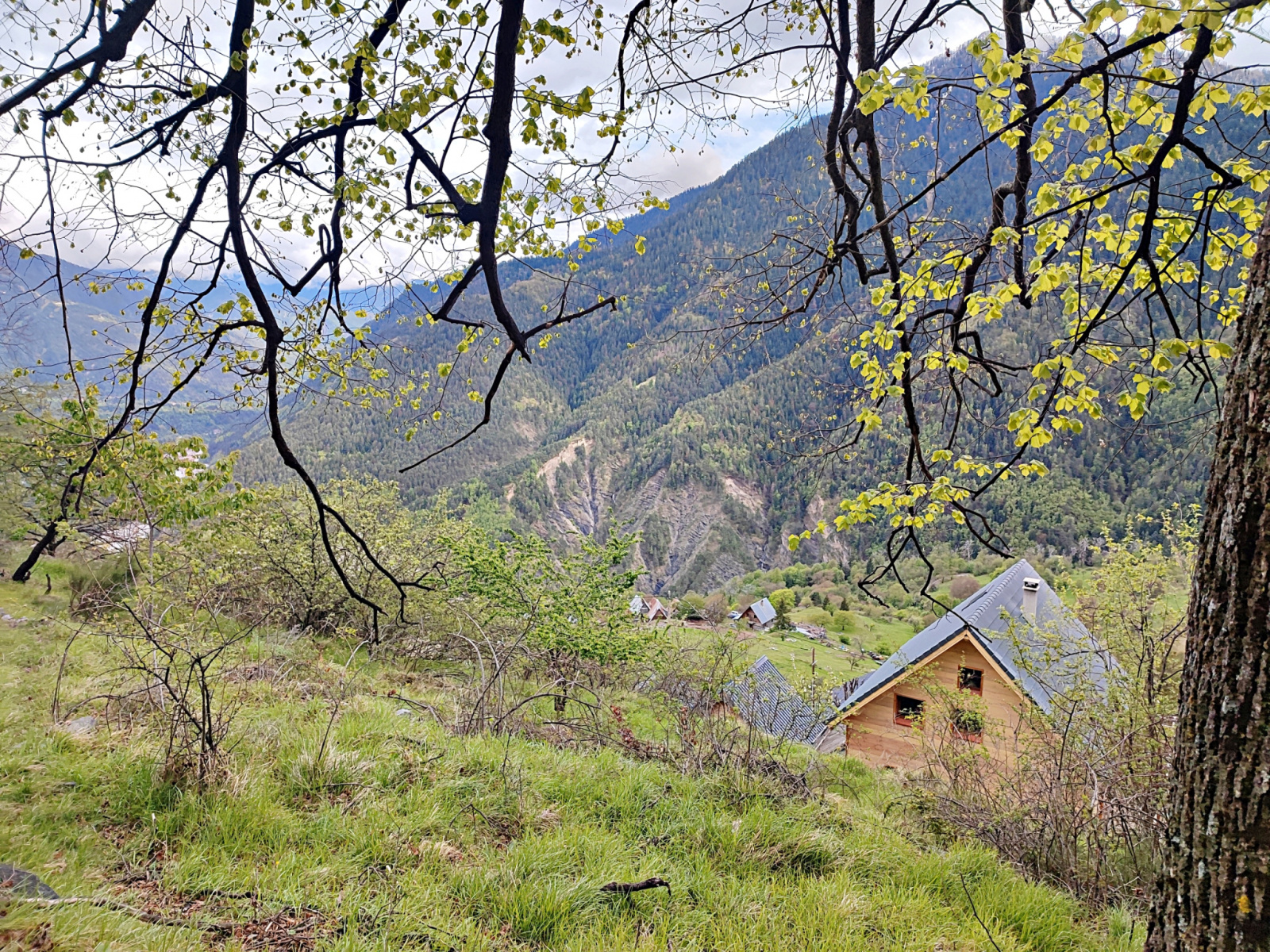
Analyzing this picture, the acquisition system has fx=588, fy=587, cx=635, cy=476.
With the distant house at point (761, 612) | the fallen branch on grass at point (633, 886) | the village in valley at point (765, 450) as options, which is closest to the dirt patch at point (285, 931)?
the village in valley at point (765, 450)

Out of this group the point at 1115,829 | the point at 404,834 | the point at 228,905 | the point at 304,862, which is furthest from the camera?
the point at 1115,829

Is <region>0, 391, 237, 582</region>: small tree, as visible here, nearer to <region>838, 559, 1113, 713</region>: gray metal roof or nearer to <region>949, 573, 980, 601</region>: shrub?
<region>838, 559, 1113, 713</region>: gray metal roof

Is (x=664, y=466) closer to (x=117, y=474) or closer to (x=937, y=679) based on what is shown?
(x=937, y=679)

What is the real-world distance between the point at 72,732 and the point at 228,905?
85.5 inches

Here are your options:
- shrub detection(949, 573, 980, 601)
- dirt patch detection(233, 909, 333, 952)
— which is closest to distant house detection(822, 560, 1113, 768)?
dirt patch detection(233, 909, 333, 952)

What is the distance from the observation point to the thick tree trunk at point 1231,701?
4.18 ft

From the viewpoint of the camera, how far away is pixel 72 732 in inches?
135

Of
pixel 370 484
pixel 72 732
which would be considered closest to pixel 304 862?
pixel 72 732

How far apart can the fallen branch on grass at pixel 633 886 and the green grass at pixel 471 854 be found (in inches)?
1.3

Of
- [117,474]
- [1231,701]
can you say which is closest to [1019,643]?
[1231,701]

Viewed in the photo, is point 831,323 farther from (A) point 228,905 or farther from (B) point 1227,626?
(A) point 228,905

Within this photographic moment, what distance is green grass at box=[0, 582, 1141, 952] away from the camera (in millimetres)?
2271

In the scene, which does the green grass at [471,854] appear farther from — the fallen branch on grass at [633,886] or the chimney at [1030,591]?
the chimney at [1030,591]

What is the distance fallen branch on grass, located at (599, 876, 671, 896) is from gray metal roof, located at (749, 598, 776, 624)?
60.0m
